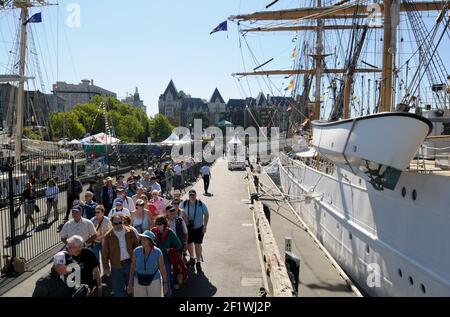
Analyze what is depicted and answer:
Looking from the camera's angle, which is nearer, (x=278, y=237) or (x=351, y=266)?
(x=351, y=266)

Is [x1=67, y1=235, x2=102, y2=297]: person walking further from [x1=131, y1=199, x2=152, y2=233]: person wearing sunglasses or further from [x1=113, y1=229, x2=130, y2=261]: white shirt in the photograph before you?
[x1=131, y1=199, x2=152, y2=233]: person wearing sunglasses

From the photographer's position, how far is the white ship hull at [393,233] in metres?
6.80

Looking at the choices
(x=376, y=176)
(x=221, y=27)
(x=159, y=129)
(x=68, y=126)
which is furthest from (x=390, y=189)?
(x=159, y=129)

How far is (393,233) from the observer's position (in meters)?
8.39

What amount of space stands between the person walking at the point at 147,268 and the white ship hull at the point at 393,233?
14.8ft

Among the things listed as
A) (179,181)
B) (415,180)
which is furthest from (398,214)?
(179,181)

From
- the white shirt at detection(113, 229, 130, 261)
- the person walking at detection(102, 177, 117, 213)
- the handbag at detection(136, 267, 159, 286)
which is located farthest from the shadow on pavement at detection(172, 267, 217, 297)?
the person walking at detection(102, 177, 117, 213)

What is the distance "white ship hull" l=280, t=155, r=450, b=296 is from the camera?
680 cm

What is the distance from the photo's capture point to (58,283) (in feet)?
13.0

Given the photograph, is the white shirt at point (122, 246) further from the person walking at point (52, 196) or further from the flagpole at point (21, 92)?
the flagpole at point (21, 92)

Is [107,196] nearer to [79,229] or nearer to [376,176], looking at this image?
[79,229]

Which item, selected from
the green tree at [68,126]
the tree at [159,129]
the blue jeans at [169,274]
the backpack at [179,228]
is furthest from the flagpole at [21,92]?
the tree at [159,129]
